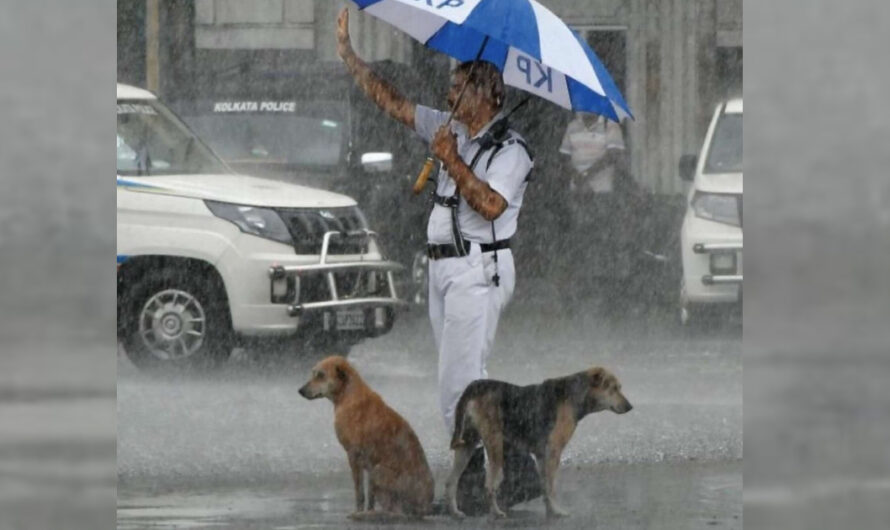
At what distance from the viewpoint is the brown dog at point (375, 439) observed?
30.6 ft

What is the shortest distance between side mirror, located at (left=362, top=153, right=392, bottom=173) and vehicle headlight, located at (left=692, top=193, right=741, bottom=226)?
163 cm

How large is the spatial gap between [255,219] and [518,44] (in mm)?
2631

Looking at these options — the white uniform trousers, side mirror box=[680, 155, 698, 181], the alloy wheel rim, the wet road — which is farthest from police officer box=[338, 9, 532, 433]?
the alloy wheel rim

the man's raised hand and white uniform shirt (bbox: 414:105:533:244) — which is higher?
the man's raised hand

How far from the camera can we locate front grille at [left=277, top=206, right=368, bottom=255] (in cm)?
1123

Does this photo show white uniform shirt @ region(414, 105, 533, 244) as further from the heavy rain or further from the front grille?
the front grille

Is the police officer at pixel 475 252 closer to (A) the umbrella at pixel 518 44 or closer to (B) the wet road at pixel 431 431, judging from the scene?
(A) the umbrella at pixel 518 44

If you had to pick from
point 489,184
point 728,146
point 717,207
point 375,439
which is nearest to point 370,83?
point 489,184

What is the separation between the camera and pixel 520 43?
898 cm

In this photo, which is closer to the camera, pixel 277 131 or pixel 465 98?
pixel 465 98

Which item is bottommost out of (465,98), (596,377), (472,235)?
(596,377)

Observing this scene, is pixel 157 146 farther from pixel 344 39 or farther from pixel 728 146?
pixel 728 146

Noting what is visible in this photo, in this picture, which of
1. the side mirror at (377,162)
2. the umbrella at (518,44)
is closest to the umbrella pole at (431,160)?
the umbrella at (518,44)

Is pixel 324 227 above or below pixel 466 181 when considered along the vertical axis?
below
